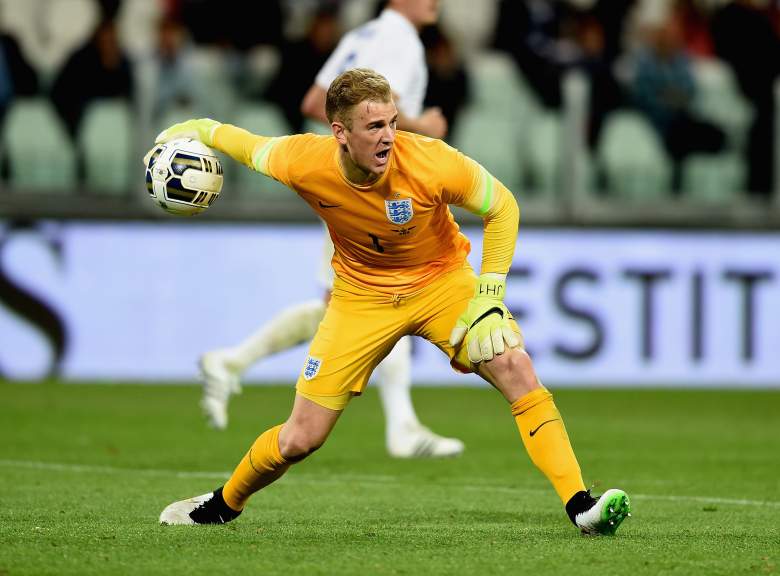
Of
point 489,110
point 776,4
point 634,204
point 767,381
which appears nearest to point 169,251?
point 489,110

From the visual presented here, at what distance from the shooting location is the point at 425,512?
665cm

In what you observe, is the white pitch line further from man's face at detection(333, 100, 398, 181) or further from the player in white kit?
man's face at detection(333, 100, 398, 181)

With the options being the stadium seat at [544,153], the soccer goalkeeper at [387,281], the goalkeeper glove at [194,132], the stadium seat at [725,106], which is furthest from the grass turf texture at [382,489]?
the stadium seat at [725,106]

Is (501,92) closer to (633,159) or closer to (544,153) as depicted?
(544,153)

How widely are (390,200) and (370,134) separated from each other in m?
0.31

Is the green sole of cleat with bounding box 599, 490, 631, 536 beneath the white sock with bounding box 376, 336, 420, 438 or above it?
above

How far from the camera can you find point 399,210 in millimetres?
5879

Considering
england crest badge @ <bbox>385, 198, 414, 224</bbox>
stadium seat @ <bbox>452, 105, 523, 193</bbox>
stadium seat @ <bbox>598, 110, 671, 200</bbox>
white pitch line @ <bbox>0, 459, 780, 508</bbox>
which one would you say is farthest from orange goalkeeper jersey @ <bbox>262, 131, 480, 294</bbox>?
stadium seat @ <bbox>598, 110, 671, 200</bbox>

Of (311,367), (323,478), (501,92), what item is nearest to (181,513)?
(311,367)

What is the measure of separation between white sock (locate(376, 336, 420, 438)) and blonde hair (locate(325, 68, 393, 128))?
3.31 meters

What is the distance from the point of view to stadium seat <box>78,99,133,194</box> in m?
13.5

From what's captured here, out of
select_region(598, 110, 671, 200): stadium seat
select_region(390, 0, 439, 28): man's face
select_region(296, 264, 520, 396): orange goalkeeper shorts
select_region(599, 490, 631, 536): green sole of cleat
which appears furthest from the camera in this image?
select_region(598, 110, 671, 200): stadium seat

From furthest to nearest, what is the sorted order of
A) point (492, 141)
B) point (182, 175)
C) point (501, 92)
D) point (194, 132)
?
1. point (501, 92)
2. point (492, 141)
3. point (194, 132)
4. point (182, 175)

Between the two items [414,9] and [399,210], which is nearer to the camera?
[399,210]
